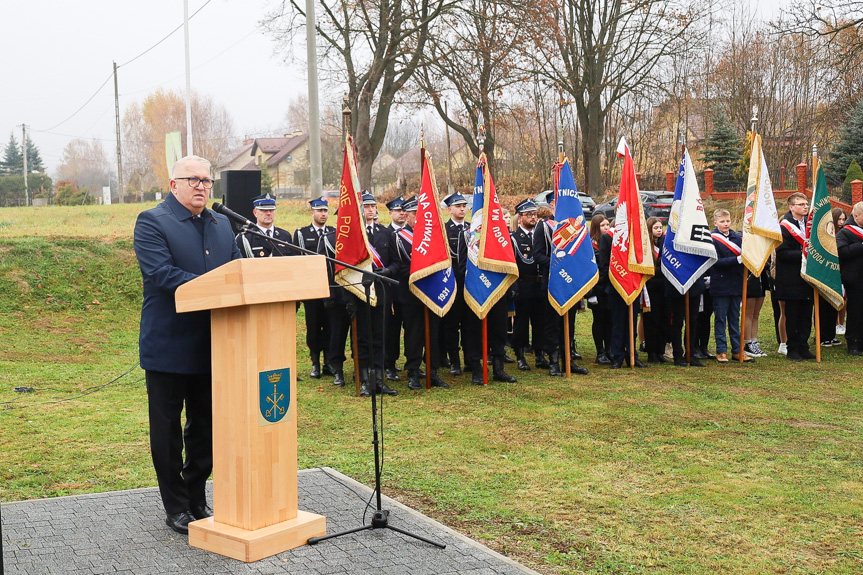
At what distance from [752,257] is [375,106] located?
22.3 metres

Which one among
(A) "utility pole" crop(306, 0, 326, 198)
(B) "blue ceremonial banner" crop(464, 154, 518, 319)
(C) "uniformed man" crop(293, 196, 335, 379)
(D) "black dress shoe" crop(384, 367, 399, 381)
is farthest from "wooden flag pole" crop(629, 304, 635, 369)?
(A) "utility pole" crop(306, 0, 326, 198)

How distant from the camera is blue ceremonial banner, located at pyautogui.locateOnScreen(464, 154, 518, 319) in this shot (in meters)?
9.88

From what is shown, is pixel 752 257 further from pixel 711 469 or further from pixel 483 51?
pixel 483 51

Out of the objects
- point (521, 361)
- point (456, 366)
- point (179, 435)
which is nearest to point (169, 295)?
point (179, 435)

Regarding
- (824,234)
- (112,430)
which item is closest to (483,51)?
(824,234)

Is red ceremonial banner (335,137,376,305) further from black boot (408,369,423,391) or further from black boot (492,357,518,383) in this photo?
black boot (492,357,518,383)

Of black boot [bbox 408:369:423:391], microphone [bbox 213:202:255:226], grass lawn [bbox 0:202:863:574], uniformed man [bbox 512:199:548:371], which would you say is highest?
microphone [bbox 213:202:255:226]

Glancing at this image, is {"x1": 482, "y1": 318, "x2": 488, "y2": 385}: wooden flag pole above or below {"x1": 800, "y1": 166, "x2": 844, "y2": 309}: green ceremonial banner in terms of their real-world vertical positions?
below

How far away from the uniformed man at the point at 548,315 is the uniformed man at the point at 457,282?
99cm

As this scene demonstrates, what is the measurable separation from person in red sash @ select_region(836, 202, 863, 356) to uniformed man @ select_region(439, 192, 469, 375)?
5.18 meters

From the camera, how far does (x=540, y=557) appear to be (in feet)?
15.0

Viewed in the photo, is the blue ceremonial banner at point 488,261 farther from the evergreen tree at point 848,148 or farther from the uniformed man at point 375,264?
the evergreen tree at point 848,148

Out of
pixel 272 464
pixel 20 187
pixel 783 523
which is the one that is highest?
pixel 20 187

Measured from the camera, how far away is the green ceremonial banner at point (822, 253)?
1122 cm
